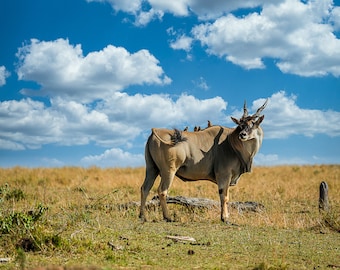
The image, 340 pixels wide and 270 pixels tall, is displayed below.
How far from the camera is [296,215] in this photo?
13039mm

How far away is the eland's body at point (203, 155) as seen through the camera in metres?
11.8

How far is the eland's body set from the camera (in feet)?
38.8

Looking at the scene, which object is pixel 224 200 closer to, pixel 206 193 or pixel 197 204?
pixel 197 204

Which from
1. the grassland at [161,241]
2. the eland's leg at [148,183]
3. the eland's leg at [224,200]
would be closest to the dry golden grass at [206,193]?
the grassland at [161,241]

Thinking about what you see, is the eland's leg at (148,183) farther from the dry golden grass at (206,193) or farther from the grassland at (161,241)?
the dry golden grass at (206,193)

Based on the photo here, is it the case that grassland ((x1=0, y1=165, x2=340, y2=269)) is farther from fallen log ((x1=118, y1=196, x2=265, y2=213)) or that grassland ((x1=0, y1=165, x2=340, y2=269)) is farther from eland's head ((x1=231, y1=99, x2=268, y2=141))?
eland's head ((x1=231, y1=99, x2=268, y2=141))

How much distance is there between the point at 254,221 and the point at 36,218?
546cm

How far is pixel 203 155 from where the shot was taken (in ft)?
40.4

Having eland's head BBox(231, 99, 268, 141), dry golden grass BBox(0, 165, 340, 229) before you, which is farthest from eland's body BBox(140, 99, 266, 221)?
dry golden grass BBox(0, 165, 340, 229)

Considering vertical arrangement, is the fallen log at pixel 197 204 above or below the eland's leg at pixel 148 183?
below

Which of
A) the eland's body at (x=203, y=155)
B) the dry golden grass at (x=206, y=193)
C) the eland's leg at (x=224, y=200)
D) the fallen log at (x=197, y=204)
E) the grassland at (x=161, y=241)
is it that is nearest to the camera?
the grassland at (x=161, y=241)

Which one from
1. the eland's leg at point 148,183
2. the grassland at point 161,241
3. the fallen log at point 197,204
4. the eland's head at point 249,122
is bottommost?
the grassland at point 161,241

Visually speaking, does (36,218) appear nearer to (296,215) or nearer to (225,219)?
(225,219)

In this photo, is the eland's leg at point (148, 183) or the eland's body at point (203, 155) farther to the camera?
the eland's leg at point (148, 183)
